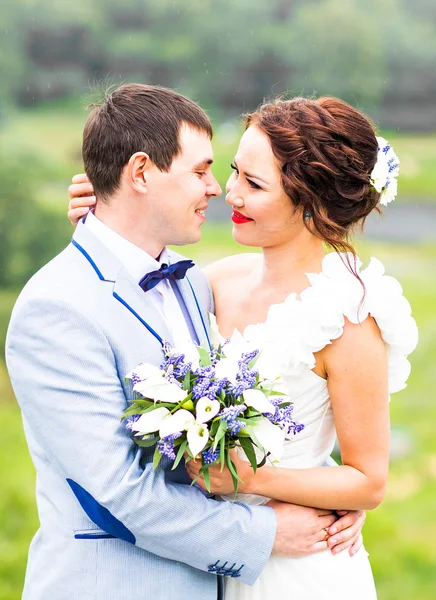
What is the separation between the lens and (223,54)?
9.49 meters

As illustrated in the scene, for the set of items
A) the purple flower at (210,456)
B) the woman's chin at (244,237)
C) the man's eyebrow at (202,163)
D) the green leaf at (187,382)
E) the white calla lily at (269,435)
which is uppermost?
the man's eyebrow at (202,163)

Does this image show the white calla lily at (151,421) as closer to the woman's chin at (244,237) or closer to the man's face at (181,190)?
the man's face at (181,190)

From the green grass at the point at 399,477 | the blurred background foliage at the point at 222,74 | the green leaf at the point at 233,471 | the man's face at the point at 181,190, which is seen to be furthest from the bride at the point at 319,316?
the blurred background foliage at the point at 222,74

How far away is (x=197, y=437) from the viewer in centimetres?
217

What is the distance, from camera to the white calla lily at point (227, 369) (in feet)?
7.23

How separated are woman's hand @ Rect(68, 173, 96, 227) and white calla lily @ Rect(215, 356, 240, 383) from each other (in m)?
0.95

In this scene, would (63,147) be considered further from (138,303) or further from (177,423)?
(177,423)

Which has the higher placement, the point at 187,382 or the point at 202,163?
the point at 202,163

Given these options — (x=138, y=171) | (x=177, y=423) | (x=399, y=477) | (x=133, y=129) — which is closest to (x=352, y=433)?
(x=177, y=423)

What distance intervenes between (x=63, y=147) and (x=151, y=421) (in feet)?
24.7

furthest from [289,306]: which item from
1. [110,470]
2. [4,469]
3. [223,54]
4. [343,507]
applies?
[223,54]

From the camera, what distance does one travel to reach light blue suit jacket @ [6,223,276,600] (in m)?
2.34

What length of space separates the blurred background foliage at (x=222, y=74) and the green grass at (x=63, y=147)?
0.6 inches

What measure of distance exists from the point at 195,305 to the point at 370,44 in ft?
24.0
